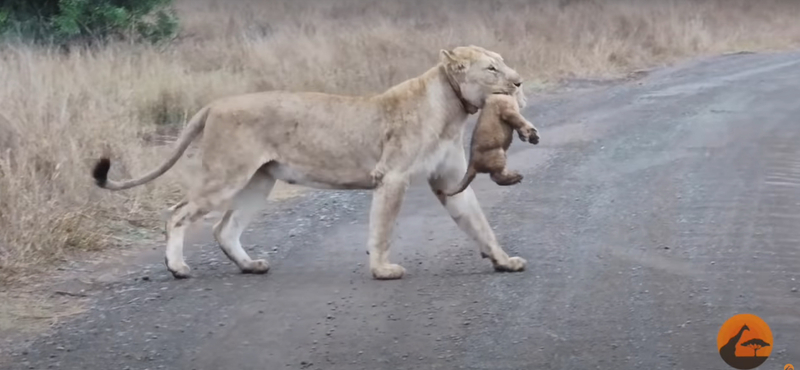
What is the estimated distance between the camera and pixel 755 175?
32.0 ft

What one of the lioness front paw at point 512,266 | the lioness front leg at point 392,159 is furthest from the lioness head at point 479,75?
the lioness front paw at point 512,266

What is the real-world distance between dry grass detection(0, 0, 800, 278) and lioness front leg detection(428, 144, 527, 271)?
237 cm

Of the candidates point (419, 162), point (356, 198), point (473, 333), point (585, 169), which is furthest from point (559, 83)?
point (473, 333)

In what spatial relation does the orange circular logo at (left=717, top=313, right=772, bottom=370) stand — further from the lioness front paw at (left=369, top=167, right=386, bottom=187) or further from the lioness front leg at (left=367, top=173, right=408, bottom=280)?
the lioness front paw at (left=369, top=167, right=386, bottom=187)

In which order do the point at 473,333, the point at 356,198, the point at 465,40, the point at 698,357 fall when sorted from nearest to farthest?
the point at 698,357 → the point at 473,333 → the point at 356,198 → the point at 465,40

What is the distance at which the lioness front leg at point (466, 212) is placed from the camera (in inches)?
267

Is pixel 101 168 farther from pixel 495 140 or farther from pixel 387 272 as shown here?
pixel 495 140

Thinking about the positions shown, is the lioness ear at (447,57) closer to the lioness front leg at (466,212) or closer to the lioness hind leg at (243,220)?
the lioness front leg at (466,212)

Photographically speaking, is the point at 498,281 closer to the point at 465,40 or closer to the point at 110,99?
the point at 110,99

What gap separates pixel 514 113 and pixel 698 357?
184cm

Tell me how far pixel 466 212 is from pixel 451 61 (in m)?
0.84

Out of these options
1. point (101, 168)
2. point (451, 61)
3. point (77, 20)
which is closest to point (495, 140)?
point (451, 61)

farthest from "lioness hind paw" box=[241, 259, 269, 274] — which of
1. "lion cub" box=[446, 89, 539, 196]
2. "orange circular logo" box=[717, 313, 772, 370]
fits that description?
"orange circular logo" box=[717, 313, 772, 370]

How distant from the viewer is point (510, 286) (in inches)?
254
